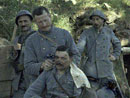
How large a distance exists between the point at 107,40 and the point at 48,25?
80.8 inches

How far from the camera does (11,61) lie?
4875mm

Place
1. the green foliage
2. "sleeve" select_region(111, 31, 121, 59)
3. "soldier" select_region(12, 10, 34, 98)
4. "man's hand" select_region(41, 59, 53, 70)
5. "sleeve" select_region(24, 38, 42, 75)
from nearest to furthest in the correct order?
1. "man's hand" select_region(41, 59, 53, 70)
2. "sleeve" select_region(24, 38, 42, 75)
3. "soldier" select_region(12, 10, 34, 98)
4. "sleeve" select_region(111, 31, 121, 59)
5. the green foliage

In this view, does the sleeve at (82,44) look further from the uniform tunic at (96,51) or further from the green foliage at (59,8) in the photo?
the green foliage at (59,8)

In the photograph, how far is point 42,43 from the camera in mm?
3875

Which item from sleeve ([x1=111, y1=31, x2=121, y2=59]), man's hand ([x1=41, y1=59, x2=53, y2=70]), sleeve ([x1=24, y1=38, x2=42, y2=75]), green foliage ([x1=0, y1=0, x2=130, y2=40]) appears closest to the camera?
man's hand ([x1=41, y1=59, x2=53, y2=70])

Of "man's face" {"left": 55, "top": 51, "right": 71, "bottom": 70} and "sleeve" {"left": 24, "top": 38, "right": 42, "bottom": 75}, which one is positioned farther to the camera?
"sleeve" {"left": 24, "top": 38, "right": 42, "bottom": 75}

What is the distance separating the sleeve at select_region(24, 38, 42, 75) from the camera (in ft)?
12.2

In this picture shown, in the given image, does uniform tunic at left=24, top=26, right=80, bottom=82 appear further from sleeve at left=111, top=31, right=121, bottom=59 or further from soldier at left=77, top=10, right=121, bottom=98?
sleeve at left=111, top=31, right=121, bottom=59

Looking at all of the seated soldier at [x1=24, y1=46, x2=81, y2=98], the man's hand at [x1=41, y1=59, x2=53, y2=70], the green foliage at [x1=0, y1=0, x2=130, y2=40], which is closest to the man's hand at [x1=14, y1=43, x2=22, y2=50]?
the man's hand at [x1=41, y1=59, x2=53, y2=70]

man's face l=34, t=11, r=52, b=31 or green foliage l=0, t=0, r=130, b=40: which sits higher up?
green foliage l=0, t=0, r=130, b=40

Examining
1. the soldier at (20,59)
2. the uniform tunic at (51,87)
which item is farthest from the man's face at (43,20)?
the soldier at (20,59)

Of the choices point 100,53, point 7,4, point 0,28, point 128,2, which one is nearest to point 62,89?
point 100,53

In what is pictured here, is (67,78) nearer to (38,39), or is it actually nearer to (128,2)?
(38,39)

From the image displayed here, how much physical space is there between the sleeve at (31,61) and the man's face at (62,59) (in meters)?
0.48
